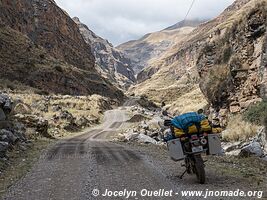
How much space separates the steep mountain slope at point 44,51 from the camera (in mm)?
90375

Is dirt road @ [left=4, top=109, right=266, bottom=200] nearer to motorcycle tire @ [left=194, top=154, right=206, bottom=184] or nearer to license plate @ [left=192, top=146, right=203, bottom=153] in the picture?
motorcycle tire @ [left=194, top=154, right=206, bottom=184]

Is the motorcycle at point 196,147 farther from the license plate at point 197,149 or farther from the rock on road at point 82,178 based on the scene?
the rock on road at point 82,178

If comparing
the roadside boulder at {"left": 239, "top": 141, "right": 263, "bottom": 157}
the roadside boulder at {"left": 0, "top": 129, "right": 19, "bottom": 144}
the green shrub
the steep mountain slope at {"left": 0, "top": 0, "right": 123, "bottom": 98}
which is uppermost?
the steep mountain slope at {"left": 0, "top": 0, "right": 123, "bottom": 98}

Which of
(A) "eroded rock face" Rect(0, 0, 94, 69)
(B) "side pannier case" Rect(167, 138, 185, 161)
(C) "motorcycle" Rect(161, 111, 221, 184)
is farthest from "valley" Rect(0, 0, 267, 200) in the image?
(A) "eroded rock face" Rect(0, 0, 94, 69)

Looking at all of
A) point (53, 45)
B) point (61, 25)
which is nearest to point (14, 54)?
point (53, 45)

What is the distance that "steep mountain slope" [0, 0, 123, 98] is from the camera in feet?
297

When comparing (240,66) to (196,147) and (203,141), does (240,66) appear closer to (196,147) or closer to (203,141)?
(203,141)

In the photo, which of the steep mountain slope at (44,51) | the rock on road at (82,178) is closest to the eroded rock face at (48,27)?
Result: the steep mountain slope at (44,51)

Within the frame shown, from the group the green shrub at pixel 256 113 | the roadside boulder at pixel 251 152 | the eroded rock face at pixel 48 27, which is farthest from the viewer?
the eroded rock face at pixel 48 27

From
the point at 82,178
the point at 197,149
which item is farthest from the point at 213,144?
the point at 82,178

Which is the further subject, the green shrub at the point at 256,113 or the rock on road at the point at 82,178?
the green shrub at the point at 256,113

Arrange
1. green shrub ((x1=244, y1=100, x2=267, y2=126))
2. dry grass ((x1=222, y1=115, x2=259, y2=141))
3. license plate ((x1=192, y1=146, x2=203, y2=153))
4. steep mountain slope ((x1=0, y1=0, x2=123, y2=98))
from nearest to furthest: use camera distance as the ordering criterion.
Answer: license plate ((x1=192, y1=146, x2=203, y2=153)) < dry grass ((x1=222, y1=115, x2=259, y2=141)) < green shrub ((x1=244, y1=100, x2=267, y2=126)) < steep mountain slope ((x1=0, y1=0, x2=123, y2=98))

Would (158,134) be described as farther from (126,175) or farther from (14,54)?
(14,54)

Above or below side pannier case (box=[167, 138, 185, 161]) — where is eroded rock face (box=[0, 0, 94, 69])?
above
